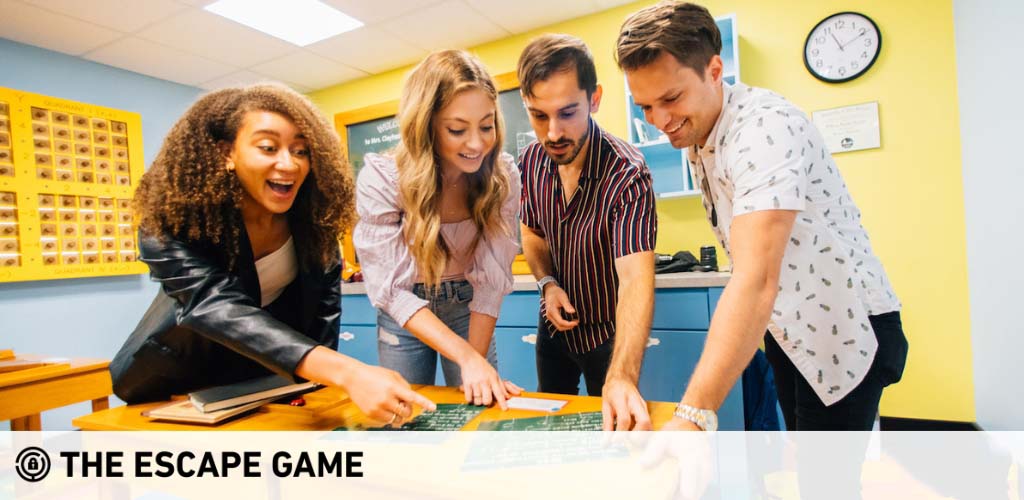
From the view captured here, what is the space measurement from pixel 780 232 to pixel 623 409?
0.37 meters

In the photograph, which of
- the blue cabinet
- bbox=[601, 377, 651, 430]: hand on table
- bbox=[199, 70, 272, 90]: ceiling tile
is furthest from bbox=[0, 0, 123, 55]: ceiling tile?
bbox=[601, 377, 651, 430]: hand on table

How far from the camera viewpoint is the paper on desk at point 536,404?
971mm

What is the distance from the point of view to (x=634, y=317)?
1.16 metres

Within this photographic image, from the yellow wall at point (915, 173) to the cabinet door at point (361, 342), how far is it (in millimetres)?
2474

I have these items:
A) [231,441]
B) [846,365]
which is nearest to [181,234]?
[231,441]

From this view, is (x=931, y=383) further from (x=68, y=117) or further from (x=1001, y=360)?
(x=68, y=117)

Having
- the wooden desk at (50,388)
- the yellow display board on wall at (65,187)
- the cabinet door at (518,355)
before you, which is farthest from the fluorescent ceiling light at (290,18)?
the cabinet door at (518,355)

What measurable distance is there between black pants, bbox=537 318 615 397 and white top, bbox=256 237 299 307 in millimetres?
673

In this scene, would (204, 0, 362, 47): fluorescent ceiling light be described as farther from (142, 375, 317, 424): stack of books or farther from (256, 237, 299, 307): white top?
(142, 375, 317, 424): stack of books

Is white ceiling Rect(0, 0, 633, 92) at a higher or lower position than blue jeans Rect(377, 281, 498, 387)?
higher

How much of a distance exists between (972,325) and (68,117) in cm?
491

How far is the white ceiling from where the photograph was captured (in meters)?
2.81

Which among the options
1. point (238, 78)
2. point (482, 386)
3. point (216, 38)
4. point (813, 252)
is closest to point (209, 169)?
point (482, 386)

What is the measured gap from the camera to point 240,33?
3.11 meters
